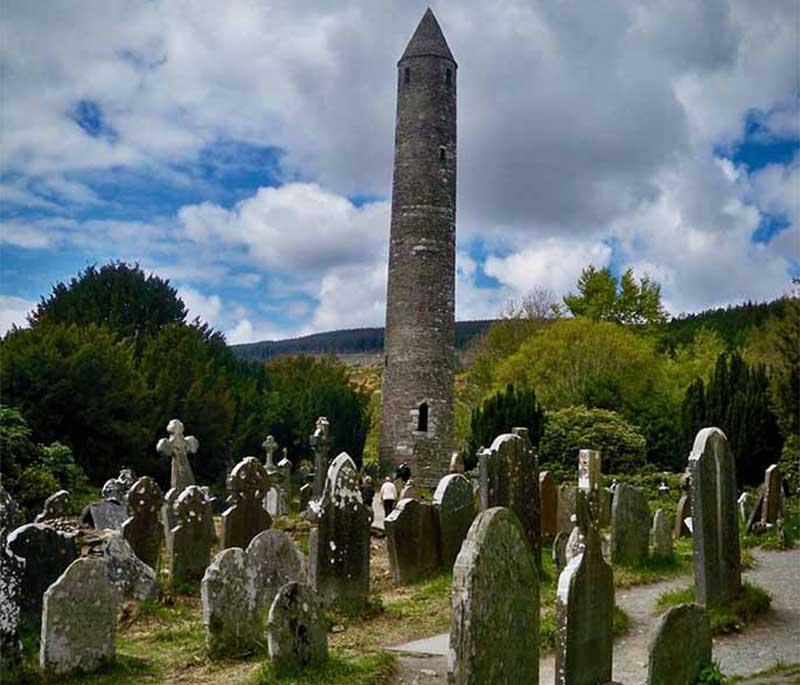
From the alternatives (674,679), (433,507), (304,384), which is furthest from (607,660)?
(304,384)

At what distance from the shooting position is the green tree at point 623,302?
48094 millimetres

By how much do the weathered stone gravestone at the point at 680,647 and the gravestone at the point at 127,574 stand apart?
553cm

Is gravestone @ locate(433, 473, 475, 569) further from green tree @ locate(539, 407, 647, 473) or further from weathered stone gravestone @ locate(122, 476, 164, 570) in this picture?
green tree @ locate(539, 407, 647, 473)

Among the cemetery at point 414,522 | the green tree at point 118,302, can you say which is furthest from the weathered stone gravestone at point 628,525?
the green tree at point 118,302

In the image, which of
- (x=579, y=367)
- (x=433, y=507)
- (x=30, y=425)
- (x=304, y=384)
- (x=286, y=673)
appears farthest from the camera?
(x=304, y=384)

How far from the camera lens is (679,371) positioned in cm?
3941

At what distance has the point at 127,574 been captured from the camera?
30.2 ft

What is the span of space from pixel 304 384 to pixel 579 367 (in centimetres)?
2034

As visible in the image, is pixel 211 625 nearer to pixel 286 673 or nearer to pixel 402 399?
pixel 286 673

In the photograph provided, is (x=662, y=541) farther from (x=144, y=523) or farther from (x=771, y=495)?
(x=144, y=523)

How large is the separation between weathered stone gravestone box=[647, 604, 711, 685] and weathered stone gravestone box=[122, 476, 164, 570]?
6.88m

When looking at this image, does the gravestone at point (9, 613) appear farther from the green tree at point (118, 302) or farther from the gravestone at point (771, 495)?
the green tree at point (118, 302)

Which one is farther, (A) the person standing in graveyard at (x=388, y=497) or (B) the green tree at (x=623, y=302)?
(B) the green tree at (x=623, y=302)

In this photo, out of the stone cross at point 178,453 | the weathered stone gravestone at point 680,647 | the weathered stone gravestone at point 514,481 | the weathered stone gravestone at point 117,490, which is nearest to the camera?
the weathered stone gravestone at point 680,647
